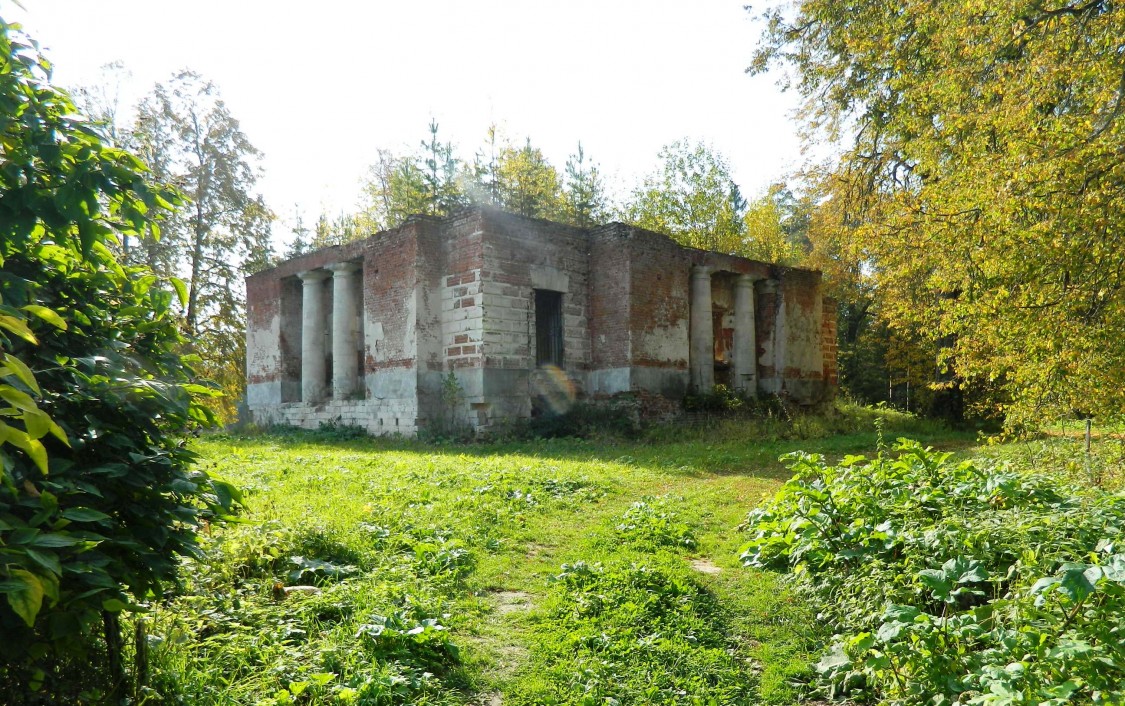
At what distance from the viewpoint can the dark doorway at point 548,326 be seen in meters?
16.8

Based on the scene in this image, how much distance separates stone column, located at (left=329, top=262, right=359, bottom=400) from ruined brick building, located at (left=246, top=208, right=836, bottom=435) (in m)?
0.03

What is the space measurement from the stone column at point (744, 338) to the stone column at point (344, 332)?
397 inches

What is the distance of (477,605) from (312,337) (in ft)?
51.6

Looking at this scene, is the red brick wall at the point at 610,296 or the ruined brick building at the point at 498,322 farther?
the red brick wall at the point at 610,296

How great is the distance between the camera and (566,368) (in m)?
16.7

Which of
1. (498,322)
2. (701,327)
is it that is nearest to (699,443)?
(498,322)

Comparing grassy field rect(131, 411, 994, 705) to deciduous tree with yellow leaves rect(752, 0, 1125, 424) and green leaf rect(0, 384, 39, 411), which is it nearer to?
green leaf rect(0, 384, 39, 411)

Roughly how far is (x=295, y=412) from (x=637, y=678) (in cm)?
1708

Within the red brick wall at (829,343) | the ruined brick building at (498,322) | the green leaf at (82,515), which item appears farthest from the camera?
the red brick wall at (829,343)

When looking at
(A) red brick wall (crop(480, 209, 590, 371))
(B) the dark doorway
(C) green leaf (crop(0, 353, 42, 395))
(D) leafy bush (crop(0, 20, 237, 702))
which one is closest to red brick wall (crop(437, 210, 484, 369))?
(A) red brick wall (crop(480, 209, 590, 371))

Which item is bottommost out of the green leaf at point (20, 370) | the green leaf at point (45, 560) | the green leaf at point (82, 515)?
the green leaf at point (45, 560)

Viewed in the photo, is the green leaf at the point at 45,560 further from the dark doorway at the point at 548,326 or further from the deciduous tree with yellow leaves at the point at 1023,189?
the dark doorway at the point at 548,326

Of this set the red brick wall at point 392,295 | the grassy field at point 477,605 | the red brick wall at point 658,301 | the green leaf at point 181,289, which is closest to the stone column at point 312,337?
the red brick wall at point 392,295

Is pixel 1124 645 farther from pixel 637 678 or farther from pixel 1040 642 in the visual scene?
pixel 637 678
